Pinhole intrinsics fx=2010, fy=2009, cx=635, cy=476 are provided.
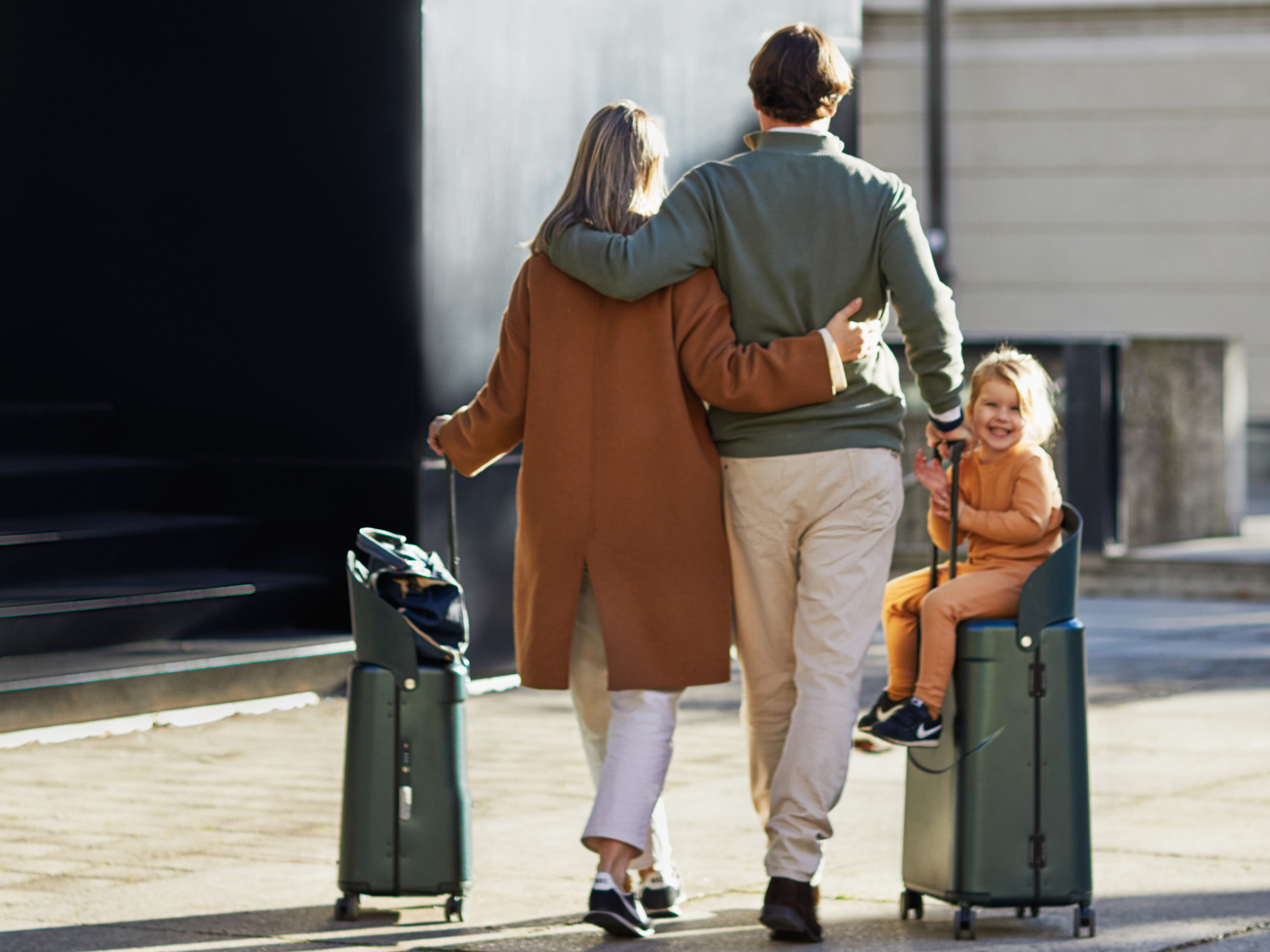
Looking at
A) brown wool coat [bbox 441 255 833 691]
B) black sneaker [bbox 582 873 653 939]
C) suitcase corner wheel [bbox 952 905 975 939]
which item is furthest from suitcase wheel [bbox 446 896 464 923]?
suitcase corner wheel [bbox 952 905 975 939]

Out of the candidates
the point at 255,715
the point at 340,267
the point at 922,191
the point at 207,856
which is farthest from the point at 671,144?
the point at 922,191

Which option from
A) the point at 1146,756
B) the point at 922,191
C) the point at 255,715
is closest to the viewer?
the point at 1146,756

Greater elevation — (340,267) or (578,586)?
(340,267)

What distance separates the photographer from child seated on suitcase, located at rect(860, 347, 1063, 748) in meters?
4.27

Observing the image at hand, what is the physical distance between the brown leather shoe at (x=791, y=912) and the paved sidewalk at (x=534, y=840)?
0.04 meters

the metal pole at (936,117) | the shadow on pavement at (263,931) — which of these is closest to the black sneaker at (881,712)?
the shadow on pavement at (263,931)

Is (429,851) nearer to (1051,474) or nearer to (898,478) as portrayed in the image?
(898,478)

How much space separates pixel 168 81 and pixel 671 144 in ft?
7.08

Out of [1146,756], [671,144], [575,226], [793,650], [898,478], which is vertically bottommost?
[1146,756]

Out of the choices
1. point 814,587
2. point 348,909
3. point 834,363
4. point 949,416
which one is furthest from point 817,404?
point 348,909

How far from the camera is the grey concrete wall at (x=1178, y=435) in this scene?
39.4ft

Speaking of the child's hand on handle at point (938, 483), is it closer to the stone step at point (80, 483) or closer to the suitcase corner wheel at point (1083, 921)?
the suitcase corner wheel at point (1083, 921)

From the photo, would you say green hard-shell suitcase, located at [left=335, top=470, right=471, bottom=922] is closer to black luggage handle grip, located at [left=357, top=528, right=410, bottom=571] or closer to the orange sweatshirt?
black luggage handle grip, located at [left=357, top=528, right=410, bottom=571]

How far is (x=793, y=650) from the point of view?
14.3 ft
